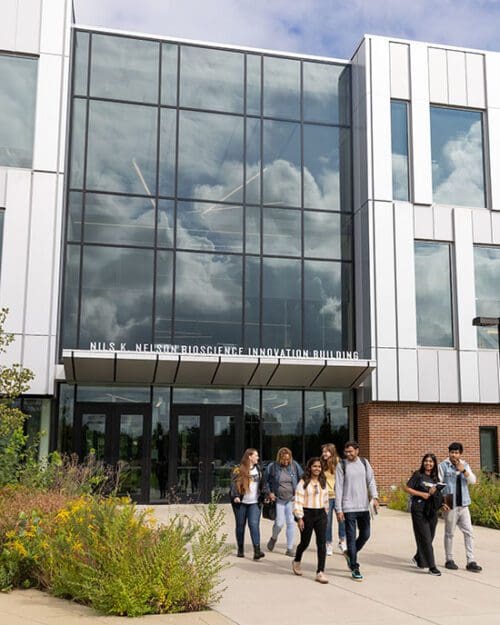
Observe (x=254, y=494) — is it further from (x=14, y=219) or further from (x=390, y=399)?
(x=14, y=219)

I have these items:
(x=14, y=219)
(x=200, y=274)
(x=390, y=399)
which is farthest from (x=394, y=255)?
(x=14, y=219)

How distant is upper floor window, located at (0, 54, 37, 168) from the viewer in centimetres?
1973

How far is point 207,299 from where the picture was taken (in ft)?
67.7

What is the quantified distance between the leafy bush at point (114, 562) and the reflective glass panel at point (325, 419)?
12.2 metres

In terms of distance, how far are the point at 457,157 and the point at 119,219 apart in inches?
406

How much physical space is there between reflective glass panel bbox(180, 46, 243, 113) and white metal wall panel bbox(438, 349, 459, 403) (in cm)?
933

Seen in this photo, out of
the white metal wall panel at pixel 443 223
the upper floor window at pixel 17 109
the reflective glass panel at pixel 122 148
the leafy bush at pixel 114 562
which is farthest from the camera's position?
the white metal wall panel at pixel 443 223

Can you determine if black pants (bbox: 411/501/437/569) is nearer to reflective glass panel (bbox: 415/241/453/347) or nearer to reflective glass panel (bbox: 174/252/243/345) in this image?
reflective glass panel (bbox: 174/252/243/345)

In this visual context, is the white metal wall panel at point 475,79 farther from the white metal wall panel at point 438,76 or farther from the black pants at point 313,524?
the black pants at point 313,524

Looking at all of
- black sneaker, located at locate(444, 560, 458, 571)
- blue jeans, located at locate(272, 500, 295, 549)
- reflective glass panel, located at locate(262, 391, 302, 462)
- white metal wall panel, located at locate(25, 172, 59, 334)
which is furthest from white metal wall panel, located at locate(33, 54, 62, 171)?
black sneaker, located at locate(444, 560, 458, 571)

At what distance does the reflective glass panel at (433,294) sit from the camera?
69.2 feet

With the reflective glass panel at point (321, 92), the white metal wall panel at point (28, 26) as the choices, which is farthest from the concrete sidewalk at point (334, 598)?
the white metal wall panel at point (28, 26)

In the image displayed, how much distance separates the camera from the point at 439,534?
14.5 meters

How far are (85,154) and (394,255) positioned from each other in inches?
360
